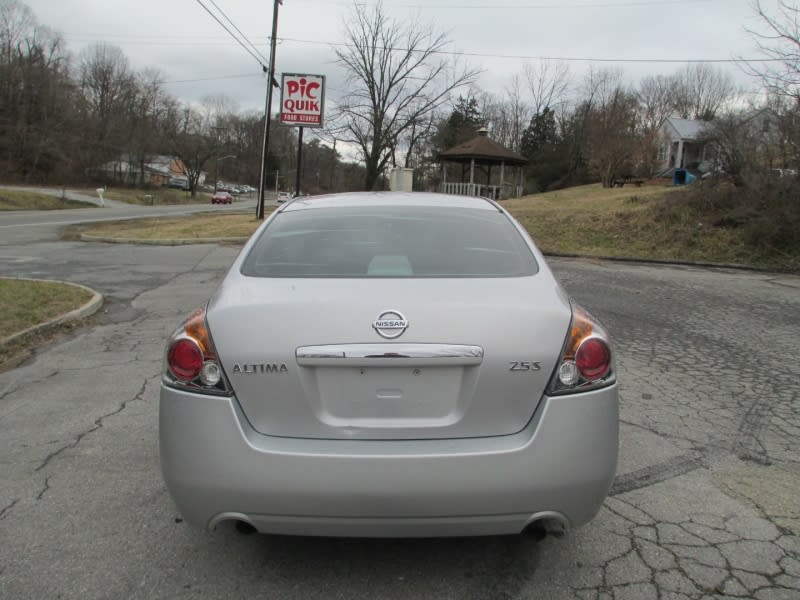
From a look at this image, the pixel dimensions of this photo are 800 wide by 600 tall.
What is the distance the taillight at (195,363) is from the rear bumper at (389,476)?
55mm

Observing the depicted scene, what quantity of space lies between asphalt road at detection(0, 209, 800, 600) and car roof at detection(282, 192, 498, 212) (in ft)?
5.78

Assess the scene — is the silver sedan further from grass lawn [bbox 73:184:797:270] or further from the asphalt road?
grass lawn [bbox 73:184:797:270]

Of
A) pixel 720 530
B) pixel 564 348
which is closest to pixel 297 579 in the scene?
pixel 564 348

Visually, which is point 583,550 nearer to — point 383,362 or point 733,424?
point 383,362

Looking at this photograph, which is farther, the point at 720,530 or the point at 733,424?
the point at 733,424

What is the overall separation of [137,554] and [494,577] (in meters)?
1.55

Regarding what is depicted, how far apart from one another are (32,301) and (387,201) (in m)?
6.19

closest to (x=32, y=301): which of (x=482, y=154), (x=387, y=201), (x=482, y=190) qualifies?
(x=387, y=201)

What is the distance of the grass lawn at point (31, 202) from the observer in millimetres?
35253

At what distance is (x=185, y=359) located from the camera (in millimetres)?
2328

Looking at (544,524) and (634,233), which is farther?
(634,233)

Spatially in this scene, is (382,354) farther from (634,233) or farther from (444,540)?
(634,233)

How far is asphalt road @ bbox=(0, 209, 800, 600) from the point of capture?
8.13ft

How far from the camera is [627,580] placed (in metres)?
2.50
